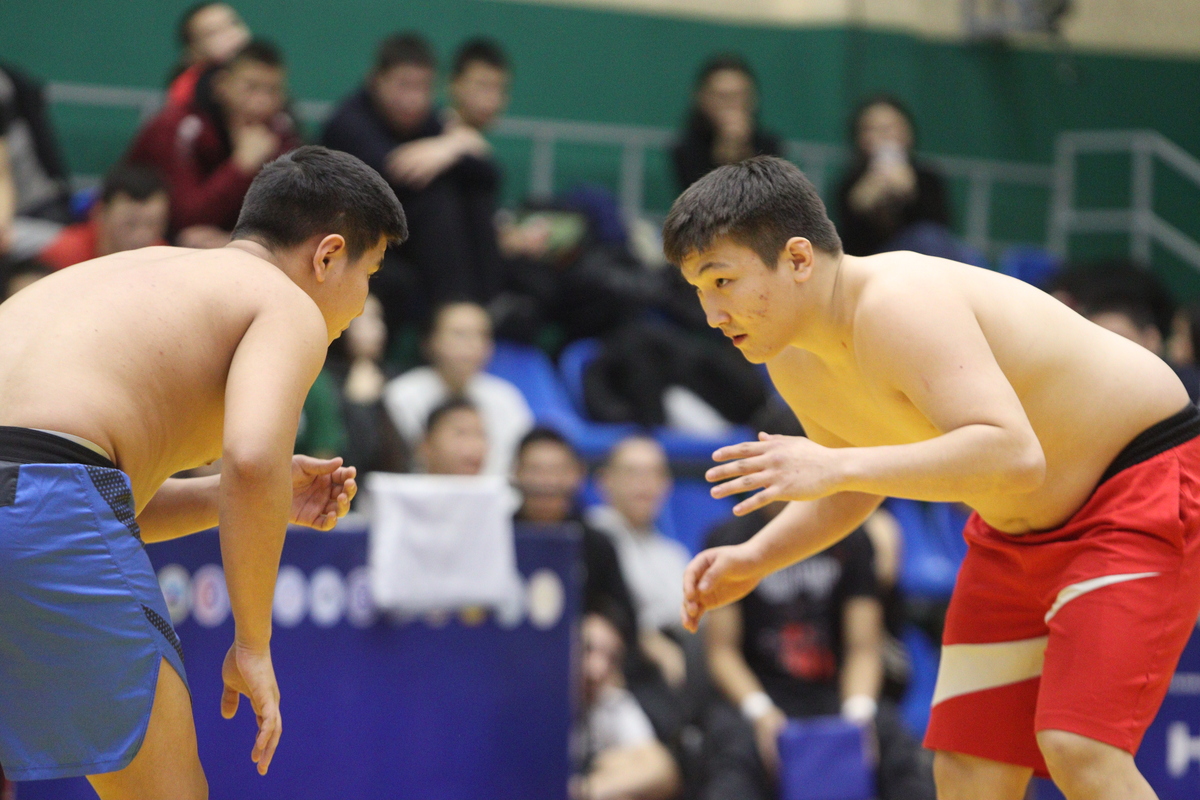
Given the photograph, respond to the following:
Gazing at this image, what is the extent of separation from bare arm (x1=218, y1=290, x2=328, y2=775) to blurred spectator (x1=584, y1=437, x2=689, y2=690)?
3634mm

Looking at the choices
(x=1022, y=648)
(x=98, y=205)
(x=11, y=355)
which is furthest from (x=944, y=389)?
(x=98, y=205)

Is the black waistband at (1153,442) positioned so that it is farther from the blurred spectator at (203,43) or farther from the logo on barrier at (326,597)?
the blurred spectator at (203,43)

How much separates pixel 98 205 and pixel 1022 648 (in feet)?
14.9

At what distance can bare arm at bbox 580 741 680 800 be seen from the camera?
5.29 meters

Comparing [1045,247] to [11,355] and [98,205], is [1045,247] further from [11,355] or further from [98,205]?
[11,355]

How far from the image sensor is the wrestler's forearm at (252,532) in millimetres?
2412

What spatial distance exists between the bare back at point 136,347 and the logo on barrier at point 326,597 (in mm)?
2234

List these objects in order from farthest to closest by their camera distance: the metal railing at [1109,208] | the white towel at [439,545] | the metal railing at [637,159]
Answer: the metal railing at [1109,208] → the metal railing at [637,159] → the white towel at [439,545]

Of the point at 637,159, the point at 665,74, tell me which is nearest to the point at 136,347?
the point at 637,159

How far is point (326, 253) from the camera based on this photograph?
108 inches

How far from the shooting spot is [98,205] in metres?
6.08

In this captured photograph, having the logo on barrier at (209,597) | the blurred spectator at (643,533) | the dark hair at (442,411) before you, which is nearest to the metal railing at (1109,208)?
the blurred spectator at (643,533)

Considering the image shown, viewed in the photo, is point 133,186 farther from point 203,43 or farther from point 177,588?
point 177,588

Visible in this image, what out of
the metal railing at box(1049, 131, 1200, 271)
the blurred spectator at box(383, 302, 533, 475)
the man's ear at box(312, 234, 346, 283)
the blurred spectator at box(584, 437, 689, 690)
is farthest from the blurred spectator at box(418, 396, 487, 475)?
the metal railing at box(1049, 131, 1200, 271)
